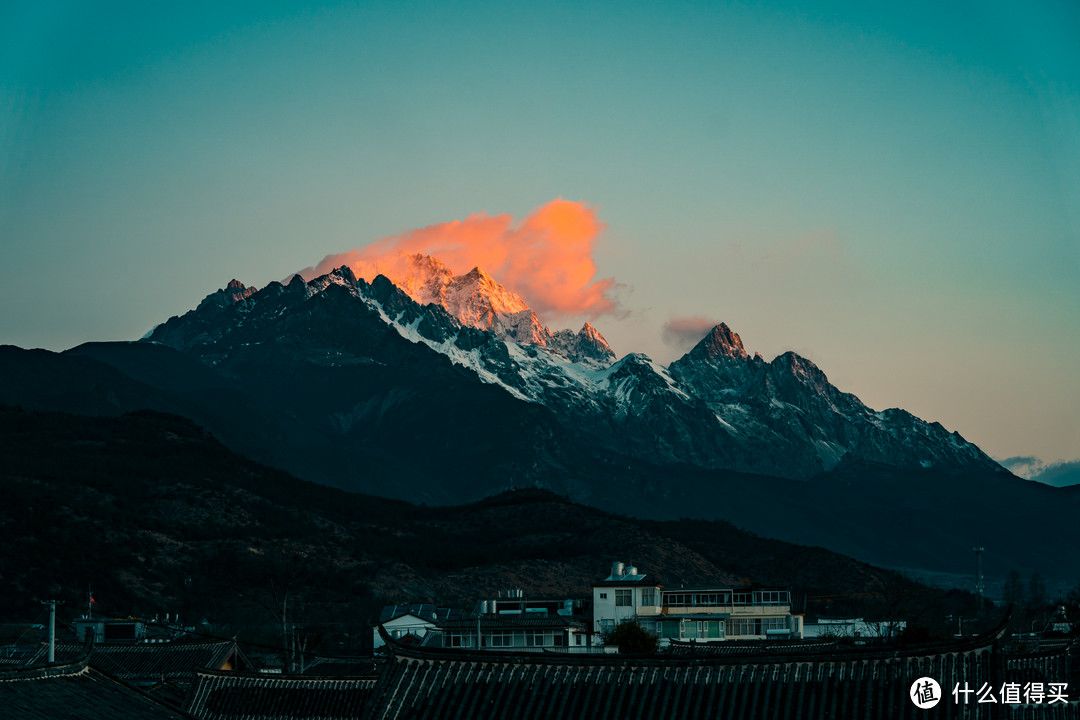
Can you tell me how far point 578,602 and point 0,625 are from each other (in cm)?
7298

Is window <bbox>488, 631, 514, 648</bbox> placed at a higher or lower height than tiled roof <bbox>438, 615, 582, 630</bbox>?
lower

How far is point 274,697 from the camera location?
61250 millimetres

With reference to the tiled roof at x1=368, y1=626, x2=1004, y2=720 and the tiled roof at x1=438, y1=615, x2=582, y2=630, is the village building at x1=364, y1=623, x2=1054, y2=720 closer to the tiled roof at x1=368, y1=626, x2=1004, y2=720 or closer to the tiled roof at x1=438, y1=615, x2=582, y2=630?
the tiled roof at x1=368, y1=626, x2=1004, y2=720

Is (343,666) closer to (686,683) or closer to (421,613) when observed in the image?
(421,613)

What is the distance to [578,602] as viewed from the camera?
469 ft

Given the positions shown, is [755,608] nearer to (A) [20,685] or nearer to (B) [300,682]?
(B) [300,682]

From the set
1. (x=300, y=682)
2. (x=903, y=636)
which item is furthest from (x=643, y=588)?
(x=300, y=682)

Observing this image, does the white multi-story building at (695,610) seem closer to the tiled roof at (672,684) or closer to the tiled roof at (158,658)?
the tiled roof at (158,658)

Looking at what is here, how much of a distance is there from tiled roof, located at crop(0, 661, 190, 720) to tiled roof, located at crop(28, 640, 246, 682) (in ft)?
108

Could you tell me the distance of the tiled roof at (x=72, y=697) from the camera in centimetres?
4241

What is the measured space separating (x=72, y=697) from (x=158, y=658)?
3999 centimetres

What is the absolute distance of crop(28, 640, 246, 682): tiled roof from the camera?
8056 cm
